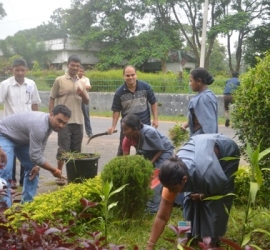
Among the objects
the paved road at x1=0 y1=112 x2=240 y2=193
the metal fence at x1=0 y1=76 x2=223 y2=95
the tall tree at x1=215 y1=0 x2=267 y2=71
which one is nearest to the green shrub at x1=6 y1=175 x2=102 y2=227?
the paved road at x1=0 y1=112 x2=240 y2=193

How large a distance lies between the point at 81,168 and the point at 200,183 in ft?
8.11

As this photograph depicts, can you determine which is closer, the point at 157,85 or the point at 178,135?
the point at 178,135

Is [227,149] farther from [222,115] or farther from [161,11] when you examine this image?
[161,11]

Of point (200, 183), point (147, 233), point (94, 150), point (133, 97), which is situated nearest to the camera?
point (200, 183)

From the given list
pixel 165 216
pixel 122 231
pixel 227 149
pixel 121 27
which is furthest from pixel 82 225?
pixel 121 27

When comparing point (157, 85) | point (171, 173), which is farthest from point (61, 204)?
point (157, 85)

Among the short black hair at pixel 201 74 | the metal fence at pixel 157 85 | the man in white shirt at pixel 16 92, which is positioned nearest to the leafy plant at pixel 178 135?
the short black hair at pixel 201 74

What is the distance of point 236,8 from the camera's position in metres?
29.0

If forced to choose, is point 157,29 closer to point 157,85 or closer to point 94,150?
point 157,85

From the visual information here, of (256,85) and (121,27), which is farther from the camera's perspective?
(121,27)

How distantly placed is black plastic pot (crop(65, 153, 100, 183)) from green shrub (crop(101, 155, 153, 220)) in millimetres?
1222

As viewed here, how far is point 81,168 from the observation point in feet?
18.4

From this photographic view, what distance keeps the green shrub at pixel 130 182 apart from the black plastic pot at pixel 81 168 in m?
1.22

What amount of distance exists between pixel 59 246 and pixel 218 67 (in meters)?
43.9
